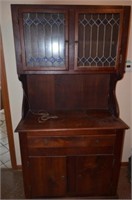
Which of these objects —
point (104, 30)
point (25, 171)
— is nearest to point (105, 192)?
point (25, 171)

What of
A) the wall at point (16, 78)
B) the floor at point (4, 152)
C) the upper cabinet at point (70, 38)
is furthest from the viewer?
the floor at point (4, 152)

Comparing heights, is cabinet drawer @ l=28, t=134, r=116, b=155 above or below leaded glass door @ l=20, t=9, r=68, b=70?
below

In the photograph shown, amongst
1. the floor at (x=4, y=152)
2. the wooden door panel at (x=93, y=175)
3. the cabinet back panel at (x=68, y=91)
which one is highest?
the cabinet back panel at (x=68, y=91)

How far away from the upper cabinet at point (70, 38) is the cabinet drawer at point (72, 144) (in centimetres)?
59

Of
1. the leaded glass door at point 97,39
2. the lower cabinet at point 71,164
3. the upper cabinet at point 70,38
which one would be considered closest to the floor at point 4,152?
the lower cabinet at point 71,164

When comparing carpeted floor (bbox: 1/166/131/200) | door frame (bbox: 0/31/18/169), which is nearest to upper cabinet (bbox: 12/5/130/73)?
door frame (bbox: 0/31/18/169)

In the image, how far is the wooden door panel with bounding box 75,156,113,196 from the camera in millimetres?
1461

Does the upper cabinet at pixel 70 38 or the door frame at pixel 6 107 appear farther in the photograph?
the door frame at pixel 6 107

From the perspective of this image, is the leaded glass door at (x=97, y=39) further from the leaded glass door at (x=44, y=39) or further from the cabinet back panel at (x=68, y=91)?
the cabinet back panel at (x=68, y=91)

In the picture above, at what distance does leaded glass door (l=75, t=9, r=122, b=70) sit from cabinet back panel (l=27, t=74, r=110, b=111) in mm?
253

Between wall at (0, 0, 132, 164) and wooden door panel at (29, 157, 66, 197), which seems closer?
wooden door panel at (29, 157, 66, 197)

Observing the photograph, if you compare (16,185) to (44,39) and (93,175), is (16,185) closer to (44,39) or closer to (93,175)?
(93,175)

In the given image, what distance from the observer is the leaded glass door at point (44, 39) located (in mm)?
1330

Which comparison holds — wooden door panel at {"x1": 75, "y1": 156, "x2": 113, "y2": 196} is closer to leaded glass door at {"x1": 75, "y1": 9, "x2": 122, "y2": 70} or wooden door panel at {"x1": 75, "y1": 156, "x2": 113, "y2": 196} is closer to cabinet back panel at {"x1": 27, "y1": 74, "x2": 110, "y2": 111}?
cabinet back panel at {"x1": 27, "y1": 74, "x2": 110, "y2": 111}
